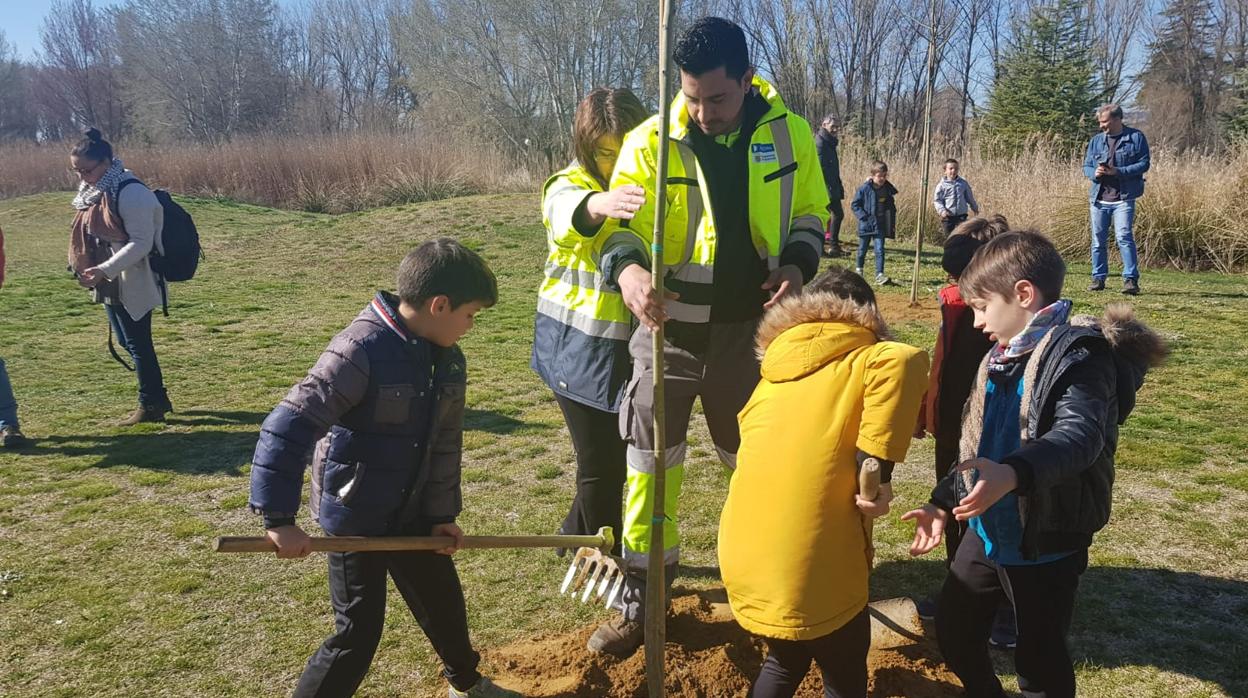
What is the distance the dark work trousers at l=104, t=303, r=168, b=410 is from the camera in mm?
6316

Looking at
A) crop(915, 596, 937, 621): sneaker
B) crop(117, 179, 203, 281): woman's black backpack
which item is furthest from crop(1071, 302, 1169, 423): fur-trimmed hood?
crop(117, 179, 203, 281): woman's black backpack

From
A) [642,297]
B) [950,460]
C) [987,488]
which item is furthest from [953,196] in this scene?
[987,488]

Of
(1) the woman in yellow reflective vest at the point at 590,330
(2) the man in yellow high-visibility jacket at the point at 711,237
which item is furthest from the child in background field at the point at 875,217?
(2) the man in yellow high-visibility jacket at the point at 711,237

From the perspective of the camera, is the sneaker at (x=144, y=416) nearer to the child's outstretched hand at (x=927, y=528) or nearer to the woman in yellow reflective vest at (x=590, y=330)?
the woman in yellow reflective vest at (x=590, y=330)

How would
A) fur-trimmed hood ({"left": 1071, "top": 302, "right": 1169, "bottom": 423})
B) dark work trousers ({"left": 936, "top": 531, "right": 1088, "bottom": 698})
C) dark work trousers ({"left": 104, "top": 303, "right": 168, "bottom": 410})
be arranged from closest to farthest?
fur-trimmed hood ({"left": 1071, "top": 302, "right": 1169, "bottom": 423}), dark work trousers ({"left": 936, "top": 531, "right": 1088, "bottom": 698}), dark work trousers ({"left": 104, "top": 303, "right": 168, "bottom": 410})

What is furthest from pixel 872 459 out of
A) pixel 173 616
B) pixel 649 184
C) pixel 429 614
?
pixel 173 616

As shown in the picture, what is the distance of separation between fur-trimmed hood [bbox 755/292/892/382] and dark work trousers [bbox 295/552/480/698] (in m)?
1.27

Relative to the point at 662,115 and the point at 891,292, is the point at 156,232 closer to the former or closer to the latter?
the point at 662,115

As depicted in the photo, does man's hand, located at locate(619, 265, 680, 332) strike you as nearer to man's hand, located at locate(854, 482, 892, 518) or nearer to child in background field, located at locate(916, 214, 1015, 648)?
man's hand, located at locate(854, 482, 892, 518)

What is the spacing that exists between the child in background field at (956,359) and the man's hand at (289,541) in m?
2.22

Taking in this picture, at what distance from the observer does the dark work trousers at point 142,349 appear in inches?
249

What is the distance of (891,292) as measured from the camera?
11211 mm

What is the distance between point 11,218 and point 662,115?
Result: 23583 mm

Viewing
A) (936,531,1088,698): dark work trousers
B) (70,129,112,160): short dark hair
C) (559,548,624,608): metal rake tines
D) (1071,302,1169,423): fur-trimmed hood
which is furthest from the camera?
(70,129,112,160): short dark hair
